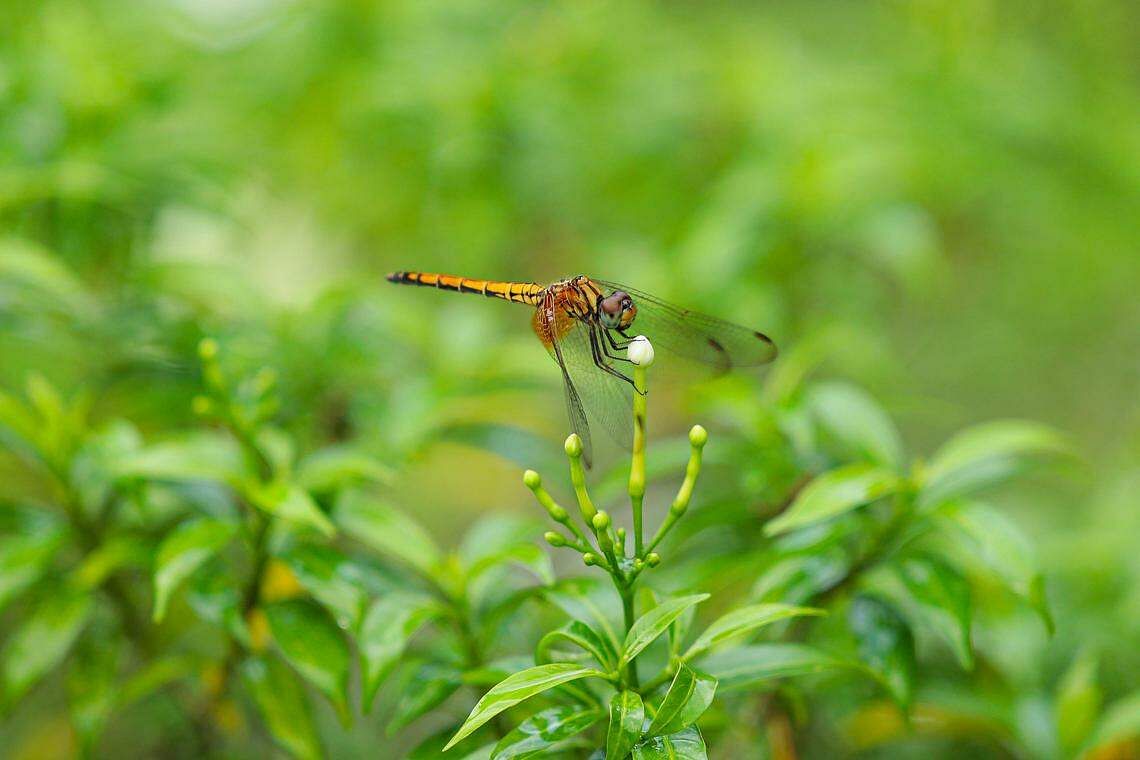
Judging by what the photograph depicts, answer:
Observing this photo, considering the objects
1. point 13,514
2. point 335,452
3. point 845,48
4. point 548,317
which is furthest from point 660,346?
point 845,48

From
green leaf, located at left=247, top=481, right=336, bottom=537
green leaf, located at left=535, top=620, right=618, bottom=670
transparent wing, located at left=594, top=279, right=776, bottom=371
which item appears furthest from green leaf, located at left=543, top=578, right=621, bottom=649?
Result: transparent wing, located at left=594, top=279, right=776, bottom=371

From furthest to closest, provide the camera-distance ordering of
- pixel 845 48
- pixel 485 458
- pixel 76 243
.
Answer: pixel 845 48, pixel 485 458, pixel 76 243

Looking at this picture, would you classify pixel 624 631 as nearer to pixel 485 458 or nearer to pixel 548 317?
pixel 548 317

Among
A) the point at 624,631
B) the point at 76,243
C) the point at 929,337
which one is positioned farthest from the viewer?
the point at 929,337

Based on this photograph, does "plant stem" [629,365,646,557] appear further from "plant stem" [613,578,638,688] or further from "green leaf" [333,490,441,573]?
"green leaf" [333,490,441,573]

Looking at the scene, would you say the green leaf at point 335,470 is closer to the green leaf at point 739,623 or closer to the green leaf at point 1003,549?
the green leaf at point 739,623

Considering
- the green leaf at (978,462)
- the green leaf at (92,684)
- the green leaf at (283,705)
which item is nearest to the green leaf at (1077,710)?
the green leaf at (978,462)

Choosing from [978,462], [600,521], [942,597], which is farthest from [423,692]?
[978,462]

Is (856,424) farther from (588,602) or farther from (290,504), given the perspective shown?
(290,504)
